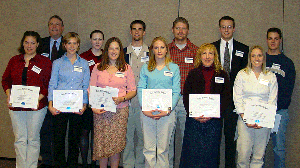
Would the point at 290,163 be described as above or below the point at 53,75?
below

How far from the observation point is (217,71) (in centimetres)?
270

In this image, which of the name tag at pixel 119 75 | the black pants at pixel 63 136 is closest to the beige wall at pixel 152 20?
the name tag at pixel 119 75

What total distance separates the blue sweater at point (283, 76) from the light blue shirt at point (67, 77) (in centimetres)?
260

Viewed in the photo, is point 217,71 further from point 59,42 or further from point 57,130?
point 59,42

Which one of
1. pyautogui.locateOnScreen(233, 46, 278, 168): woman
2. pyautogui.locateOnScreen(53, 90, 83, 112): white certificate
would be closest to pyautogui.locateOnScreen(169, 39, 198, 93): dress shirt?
pyautogui.locateOnScreen(233, 46, 278, 168): woman

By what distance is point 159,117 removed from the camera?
270cm

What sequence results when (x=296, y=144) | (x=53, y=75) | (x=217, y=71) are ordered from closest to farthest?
(x=217, y=71) < (x=53, y=75) < (x=296, y=144)

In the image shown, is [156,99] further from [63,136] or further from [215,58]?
[63,136]

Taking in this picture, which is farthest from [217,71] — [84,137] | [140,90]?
[84,137]

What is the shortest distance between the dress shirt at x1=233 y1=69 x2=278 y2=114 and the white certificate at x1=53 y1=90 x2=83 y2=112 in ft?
6.37

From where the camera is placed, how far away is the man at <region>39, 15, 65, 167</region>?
3.68 m

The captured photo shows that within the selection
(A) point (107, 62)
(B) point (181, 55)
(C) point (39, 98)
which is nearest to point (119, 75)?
(A) point (107, 62)

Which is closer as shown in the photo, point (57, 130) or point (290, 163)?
point (57, 130)

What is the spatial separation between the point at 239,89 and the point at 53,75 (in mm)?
2344
